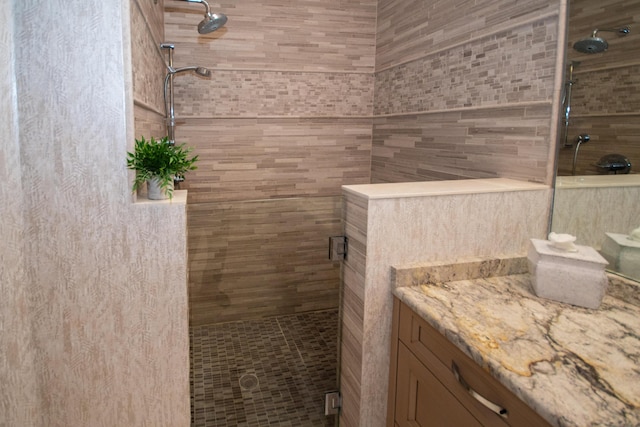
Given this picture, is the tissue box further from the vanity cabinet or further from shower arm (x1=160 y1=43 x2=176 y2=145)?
shower arm (x1=160 y1=43 x2=176 y2=145)

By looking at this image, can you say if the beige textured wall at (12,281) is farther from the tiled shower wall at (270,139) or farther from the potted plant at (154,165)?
the tiled shower wall at (270,139)

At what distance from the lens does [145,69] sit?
5.96 feet

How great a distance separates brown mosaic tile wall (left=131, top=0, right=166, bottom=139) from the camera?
1.56 meters

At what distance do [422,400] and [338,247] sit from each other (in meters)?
0.61

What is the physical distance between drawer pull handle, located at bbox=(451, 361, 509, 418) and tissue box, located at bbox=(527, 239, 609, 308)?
0.43 metres

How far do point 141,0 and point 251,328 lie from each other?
6.67 ft

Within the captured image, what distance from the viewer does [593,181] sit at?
152cm

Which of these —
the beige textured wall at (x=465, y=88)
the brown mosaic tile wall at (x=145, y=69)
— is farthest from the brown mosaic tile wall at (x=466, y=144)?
the brown mosaic tile wall at (x=145, y=69)

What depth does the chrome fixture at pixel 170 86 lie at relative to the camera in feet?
8.46

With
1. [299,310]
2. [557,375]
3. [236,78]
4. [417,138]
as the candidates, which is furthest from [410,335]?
[236,78]

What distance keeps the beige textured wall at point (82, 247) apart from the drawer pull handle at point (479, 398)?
Answer: 86 centimetres

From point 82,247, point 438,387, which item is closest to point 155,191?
point 82,247

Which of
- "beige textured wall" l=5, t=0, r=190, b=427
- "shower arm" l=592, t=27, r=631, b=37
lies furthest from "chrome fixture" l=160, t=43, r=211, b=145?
"shower arm" l=592, t=27, r=631, b=37

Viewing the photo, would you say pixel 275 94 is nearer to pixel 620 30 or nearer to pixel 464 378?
pixel 620 30
